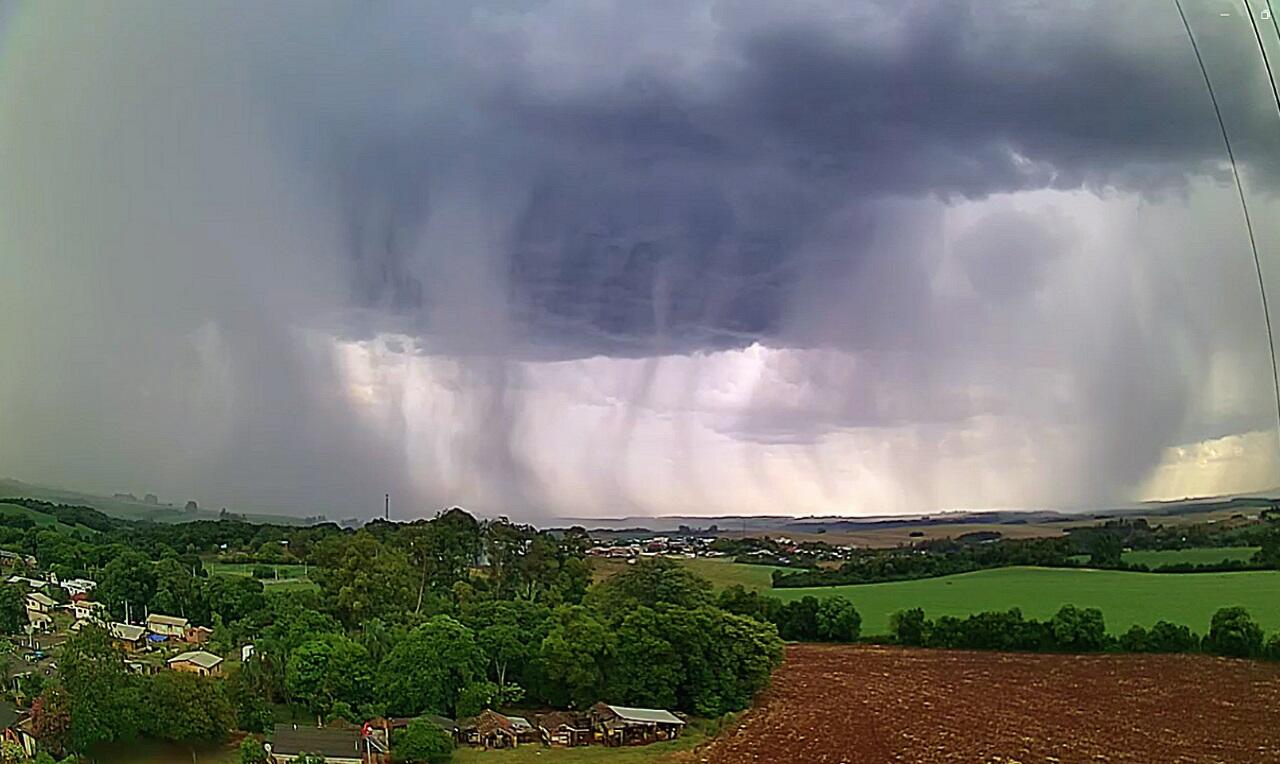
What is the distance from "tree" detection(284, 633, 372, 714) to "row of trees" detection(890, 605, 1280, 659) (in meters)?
2.84

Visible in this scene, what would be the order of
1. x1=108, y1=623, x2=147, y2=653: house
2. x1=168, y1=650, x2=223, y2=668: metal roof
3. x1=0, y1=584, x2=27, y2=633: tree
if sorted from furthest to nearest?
x1=0, y1=584, x2=27, y2=633: tree, x1=108, y1=623, x2=147, y2=653: house, x1=168, y1=650, x2=223, y2=668: metal roof

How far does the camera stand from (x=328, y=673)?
5.48 metres

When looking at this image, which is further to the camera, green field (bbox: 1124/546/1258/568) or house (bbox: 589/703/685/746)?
green field (bbox: 1124/546/1258/568)

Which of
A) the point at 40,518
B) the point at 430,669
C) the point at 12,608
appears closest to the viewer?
the point at 430,669

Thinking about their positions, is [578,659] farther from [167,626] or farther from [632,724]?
[167,626]

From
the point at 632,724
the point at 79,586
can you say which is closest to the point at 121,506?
the point at 79,586

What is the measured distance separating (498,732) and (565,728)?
0.34 m

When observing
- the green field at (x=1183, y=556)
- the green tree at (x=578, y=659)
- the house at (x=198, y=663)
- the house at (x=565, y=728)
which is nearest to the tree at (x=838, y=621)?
the green tree at (x=578, y=659)

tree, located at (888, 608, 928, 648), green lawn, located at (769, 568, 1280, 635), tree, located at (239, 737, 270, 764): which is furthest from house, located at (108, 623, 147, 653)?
tree, located at (888, 608, 928, 648)

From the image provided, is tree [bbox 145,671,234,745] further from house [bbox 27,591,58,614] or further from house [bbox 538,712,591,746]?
house [bbox 538,712,591,746]

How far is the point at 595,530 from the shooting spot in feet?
19.0

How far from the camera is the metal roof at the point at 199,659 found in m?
5.72

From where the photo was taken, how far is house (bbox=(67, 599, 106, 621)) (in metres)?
6.15

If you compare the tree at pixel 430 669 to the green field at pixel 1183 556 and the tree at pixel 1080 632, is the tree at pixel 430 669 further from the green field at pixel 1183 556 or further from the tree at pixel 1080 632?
the green field at pixel 1183 556
